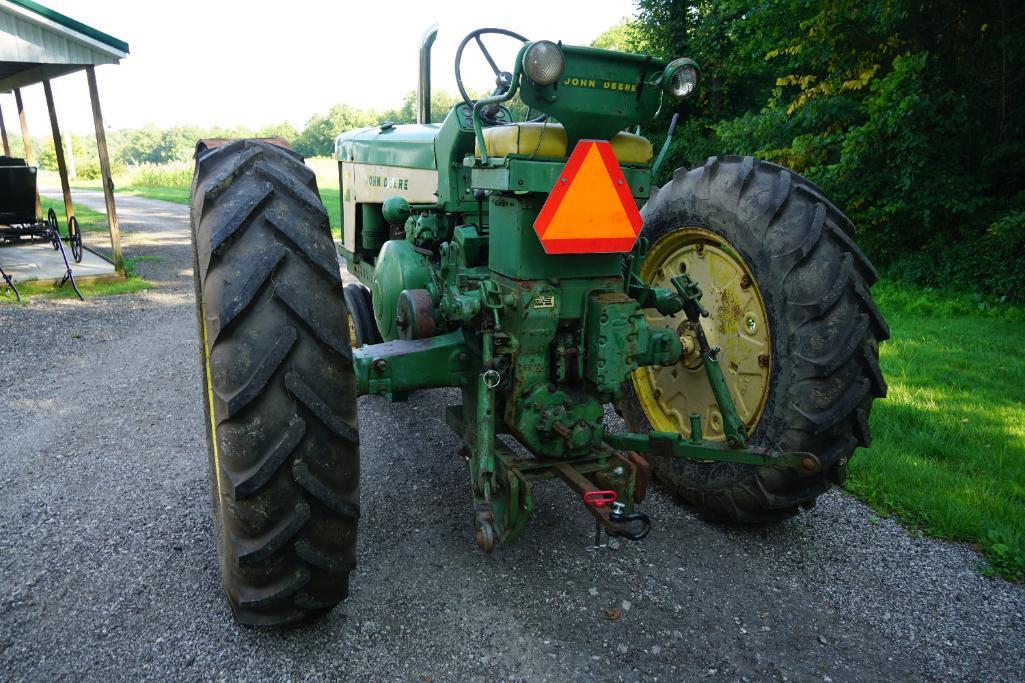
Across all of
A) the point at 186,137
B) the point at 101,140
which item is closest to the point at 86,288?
the point at 101,140

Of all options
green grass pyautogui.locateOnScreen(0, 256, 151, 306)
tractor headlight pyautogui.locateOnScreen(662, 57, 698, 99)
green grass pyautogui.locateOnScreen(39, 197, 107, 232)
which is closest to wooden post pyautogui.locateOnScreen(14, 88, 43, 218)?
green grass pyautogui.locateOnScreen(39, 197, 107, 232)

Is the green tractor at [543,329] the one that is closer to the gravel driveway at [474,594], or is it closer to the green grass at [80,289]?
the gravel driveway at [474,594]

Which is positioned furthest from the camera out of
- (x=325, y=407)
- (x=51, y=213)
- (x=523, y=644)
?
(x=51, y=213)

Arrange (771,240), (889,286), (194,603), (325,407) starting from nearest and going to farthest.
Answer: (325,407) < (194,603) < (771,240) < (889,286)

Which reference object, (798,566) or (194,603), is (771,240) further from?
(194,603)

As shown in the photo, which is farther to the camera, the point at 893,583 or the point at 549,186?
the point at 893,583

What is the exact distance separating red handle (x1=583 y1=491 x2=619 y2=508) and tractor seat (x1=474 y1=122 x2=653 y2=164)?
1223 mm

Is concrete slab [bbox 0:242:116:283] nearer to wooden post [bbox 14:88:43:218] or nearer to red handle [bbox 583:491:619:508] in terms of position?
wooden post [bbox 14:88:43:218]

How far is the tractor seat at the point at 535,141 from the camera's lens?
244 cm

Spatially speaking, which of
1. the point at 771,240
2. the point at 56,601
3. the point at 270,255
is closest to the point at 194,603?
the point at 56,601

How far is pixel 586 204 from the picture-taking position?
2.44m

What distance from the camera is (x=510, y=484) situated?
2508 mm

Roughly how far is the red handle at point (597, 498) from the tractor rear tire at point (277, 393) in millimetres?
779

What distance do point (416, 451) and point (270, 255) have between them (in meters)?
2.15
